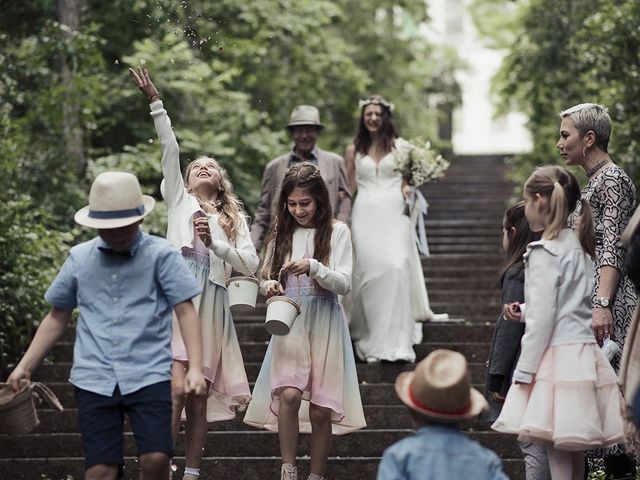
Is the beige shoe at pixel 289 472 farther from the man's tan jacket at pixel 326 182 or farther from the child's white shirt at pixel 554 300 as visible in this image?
the man's tan jacket at pixel 326 182

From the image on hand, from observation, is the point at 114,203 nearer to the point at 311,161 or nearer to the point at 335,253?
the point at 335,253

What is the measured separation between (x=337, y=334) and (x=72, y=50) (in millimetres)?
7812

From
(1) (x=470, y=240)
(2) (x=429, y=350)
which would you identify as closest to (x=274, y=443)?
(2) (x=429, y=350)

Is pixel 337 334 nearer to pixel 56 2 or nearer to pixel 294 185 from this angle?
pixel 294 185

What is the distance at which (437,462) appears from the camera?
16.3ft

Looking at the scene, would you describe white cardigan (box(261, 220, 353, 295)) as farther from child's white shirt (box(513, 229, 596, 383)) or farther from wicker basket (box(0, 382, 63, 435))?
wicker basket (box(0, 382, 63, 435))

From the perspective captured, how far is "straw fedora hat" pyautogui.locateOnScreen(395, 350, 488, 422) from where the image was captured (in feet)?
16.6

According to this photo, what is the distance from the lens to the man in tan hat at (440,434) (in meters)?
4.95

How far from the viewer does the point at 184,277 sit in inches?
240

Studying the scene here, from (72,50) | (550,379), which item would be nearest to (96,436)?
(550,379)

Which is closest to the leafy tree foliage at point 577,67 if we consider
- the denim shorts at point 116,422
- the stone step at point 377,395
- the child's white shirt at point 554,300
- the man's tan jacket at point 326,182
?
the man's tan jacket at point 326,182

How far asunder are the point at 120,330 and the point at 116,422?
43cm

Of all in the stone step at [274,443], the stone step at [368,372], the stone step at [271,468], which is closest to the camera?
the stone step at [271,468]

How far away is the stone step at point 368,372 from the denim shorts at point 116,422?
14.9 ft
